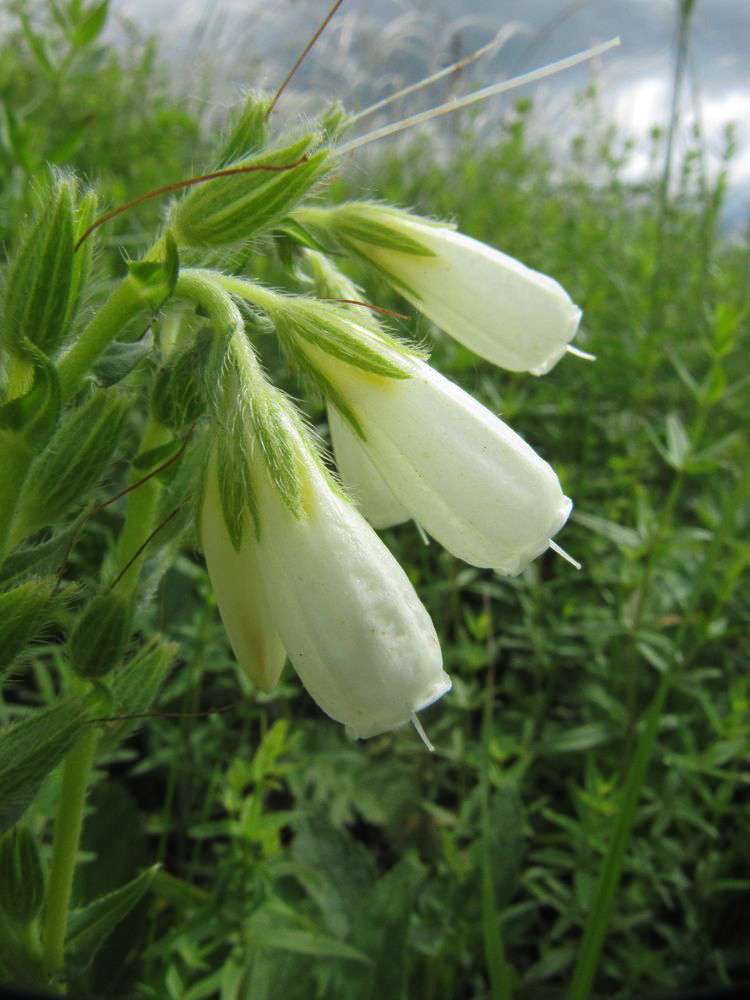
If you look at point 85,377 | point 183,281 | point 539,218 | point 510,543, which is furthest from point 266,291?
point 539,218

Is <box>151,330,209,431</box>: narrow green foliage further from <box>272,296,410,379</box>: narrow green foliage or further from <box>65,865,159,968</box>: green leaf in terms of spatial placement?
<box>65,865,159,968</box>: green leaf

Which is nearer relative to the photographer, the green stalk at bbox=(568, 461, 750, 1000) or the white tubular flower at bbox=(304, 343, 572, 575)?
the white tubular flower at bbox=(304, 343, 572, 575)

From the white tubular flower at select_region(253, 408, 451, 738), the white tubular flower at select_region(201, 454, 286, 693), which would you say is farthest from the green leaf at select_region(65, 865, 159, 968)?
the white tubular flower at select_region(253, 408, 451, 738)

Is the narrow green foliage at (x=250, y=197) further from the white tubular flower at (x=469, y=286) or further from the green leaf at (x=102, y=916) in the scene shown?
the green leaf at (x=102, y=916)

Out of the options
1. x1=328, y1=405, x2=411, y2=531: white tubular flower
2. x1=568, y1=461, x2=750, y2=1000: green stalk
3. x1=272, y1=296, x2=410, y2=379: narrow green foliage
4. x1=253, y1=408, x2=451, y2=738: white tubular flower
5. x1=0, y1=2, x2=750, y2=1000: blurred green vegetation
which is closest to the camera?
x1=253, y1=408, x2=451, y2=738: white tubular flower

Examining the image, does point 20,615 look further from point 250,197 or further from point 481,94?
point 481,94

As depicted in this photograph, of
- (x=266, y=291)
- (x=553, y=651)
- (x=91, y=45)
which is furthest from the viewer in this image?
Answer: (x=91, y=45)

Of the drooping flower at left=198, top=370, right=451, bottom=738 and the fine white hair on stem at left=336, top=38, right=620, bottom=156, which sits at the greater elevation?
the fine white hair on stem at left=336, top=38, right=620, bottom=156

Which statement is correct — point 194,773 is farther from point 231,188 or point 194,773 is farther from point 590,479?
point 590,479
